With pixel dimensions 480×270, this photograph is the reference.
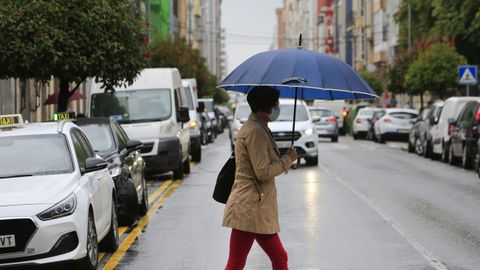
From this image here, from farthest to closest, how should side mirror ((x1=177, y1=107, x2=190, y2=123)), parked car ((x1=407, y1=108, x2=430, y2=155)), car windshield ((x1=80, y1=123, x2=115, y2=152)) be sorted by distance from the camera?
parked car ((x1=407, y1=108, x2=430, y2=155))
side mirror ((x1=177, y1=107, x2=190, y2=123))
car windshield ((x1=80, y1=123, x2=115, y2=152))

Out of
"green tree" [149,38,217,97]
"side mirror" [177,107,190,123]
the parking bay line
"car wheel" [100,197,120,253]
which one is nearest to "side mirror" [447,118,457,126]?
"side mirror" [177,107,190,123]

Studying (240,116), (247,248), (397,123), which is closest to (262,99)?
(247,248)

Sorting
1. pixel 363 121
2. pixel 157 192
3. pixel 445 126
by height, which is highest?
pixel 445 126

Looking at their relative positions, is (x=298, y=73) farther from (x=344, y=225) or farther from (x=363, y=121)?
(x=363, y=121)

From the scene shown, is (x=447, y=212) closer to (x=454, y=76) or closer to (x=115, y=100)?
(x=115, y=100)

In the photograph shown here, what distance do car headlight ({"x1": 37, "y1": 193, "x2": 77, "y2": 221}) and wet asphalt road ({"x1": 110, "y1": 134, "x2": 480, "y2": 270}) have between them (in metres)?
1.39

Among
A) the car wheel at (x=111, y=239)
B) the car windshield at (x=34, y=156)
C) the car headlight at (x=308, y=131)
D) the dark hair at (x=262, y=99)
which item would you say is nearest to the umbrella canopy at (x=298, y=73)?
the dark hair at (x=262, y=99)

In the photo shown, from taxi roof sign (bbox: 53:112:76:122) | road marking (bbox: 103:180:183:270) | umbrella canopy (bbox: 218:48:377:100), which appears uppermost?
umbrella canopy (bbox: 218:48:377:100)

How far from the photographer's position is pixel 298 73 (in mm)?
8469

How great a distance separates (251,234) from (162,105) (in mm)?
16236

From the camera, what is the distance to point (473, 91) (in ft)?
187

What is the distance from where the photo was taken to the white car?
9.47 m

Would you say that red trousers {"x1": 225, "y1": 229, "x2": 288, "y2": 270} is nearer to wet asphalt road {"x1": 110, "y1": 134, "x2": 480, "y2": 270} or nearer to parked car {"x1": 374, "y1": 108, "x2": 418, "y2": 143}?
wet asphalt road {"x1": 110, "y1": 134, "x2": 480, "y2": 270}

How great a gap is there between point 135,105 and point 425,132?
44.4 feet
